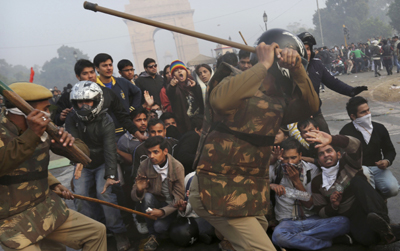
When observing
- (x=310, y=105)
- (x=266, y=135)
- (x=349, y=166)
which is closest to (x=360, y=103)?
(x=349, y=166)

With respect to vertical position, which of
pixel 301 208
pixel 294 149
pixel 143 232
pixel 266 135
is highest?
pixel 266 135

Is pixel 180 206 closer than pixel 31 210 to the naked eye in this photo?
No

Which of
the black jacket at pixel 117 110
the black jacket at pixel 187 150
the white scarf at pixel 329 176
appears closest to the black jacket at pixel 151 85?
the black jacket at pixel 117 110

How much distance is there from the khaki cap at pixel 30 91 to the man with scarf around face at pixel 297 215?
2.05 metres

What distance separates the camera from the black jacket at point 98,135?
333 centimetres

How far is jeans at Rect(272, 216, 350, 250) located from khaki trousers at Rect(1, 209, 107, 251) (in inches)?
58.3

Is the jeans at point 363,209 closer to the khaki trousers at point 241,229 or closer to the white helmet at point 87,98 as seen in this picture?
the khaki trousers at point 241,229

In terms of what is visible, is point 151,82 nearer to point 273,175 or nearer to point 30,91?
point 273,175

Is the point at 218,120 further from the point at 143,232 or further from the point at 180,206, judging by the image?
the point at 143,232

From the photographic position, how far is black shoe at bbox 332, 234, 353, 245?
111 inches

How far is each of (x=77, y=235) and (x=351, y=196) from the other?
2.20 metres

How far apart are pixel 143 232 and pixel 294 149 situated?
1.86 m

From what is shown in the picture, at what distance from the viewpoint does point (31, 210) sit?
2.13 meters

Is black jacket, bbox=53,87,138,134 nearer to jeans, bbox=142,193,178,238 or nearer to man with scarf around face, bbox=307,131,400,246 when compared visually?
jeans, bbox=142,193,178,238
